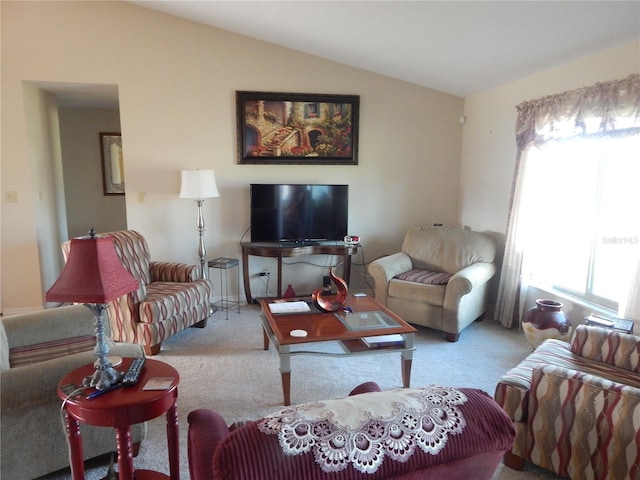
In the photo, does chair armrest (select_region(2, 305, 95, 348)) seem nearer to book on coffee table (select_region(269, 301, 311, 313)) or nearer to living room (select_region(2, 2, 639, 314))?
book on coffee table (select_region(269, 301, 311, 313))

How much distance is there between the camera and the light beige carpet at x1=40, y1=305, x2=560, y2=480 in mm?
2395

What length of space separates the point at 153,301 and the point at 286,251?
1444 mm

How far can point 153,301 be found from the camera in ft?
10.6

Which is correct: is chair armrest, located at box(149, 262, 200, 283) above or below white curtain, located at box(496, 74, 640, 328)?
below

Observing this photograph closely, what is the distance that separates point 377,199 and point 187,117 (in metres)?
2.31

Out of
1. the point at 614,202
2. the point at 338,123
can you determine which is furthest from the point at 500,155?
the point at 338,123

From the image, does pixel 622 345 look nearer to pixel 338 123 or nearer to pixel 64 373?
pixel 64 373

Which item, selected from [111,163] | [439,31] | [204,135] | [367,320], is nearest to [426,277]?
[367,320]

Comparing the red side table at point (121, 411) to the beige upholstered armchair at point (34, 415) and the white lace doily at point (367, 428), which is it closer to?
the beige upholstered armchair at point (34, 415)

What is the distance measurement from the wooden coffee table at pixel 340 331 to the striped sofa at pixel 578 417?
0.74 metres

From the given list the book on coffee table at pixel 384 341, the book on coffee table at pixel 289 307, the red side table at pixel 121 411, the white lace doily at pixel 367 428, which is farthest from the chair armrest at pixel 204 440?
the book on coffee table at pixel 289 307

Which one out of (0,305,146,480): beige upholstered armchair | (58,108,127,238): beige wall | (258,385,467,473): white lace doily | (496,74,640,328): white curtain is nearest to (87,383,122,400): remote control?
(0,305,146,480): beige upholstered armchair

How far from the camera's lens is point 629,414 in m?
1.65

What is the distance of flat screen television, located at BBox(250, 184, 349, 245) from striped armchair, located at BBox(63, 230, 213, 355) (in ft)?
3.12
